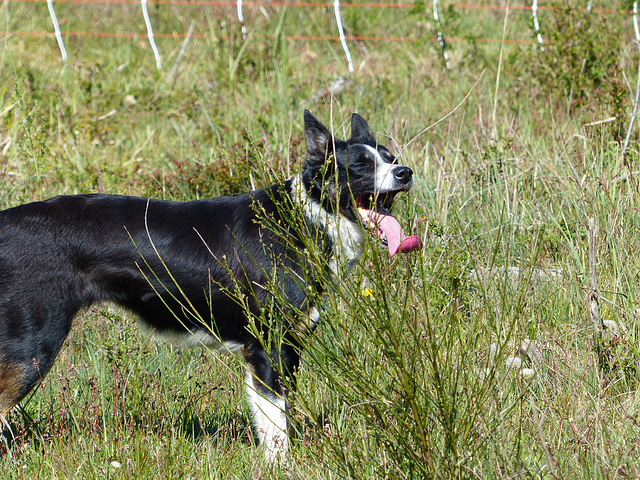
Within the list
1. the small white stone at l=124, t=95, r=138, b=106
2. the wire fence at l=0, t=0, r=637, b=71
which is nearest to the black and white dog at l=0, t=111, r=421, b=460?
the small white stone at l=124, t=95, r=138, b=106

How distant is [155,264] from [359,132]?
4.57 feet

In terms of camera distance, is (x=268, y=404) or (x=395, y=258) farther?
(x=268, y=404)

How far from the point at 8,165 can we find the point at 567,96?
4927 millimetres

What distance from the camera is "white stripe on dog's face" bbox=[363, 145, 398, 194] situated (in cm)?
340

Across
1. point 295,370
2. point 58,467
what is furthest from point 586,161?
point 58,467

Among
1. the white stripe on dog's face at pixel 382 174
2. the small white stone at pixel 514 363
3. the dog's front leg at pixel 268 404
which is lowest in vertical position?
the dog's front leg at pixel 268 404

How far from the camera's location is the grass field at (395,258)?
2240 millimetres

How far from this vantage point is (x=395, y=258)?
8.18ft

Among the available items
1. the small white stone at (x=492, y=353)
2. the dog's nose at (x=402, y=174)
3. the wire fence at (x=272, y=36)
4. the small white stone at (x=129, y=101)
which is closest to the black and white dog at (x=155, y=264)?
the dog's nose at (x=402, y=174)

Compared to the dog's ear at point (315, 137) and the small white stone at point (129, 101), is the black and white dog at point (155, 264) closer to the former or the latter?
the dog's ear at point (315, 137)

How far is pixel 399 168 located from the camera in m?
3.39

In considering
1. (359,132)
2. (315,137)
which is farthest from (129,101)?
(315,137)

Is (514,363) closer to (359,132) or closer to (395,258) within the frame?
(395,258)

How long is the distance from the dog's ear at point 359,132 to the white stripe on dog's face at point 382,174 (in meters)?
0.15
